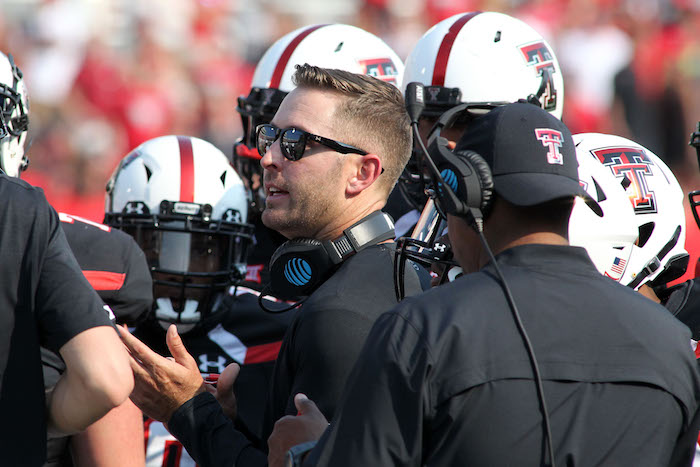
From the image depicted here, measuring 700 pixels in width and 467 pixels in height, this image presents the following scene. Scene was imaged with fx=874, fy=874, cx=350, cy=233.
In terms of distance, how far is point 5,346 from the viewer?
2033 millimetres

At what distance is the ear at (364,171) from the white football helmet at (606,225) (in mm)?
654

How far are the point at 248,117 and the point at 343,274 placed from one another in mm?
2675

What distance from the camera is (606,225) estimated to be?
2.89 meters

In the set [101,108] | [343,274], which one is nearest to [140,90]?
[101,108]

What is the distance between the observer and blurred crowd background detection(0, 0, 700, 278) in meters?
8.74

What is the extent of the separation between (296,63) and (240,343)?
1.71 meters

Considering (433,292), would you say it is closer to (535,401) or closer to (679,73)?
(535,401)

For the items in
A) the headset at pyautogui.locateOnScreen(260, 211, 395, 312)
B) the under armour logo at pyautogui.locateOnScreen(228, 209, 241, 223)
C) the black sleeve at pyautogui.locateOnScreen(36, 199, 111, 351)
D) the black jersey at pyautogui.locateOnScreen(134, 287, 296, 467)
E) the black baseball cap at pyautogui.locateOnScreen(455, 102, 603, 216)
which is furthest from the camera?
the under armour logo at pyautogui.locateOnScreen(228, 209, 241, 223)

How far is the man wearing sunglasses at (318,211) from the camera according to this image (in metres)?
2.29

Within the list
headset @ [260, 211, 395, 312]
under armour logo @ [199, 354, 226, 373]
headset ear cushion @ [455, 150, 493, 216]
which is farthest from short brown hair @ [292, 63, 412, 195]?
under armour logo @ [199, 354, 226, 373]

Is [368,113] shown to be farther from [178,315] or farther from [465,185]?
[178,315]

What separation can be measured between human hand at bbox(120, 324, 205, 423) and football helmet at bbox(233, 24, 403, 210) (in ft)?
8.34

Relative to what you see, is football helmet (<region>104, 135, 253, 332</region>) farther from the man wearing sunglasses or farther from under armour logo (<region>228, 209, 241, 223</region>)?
the man wearing sunglasses

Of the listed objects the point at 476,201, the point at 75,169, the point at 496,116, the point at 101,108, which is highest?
the point at 496,116
